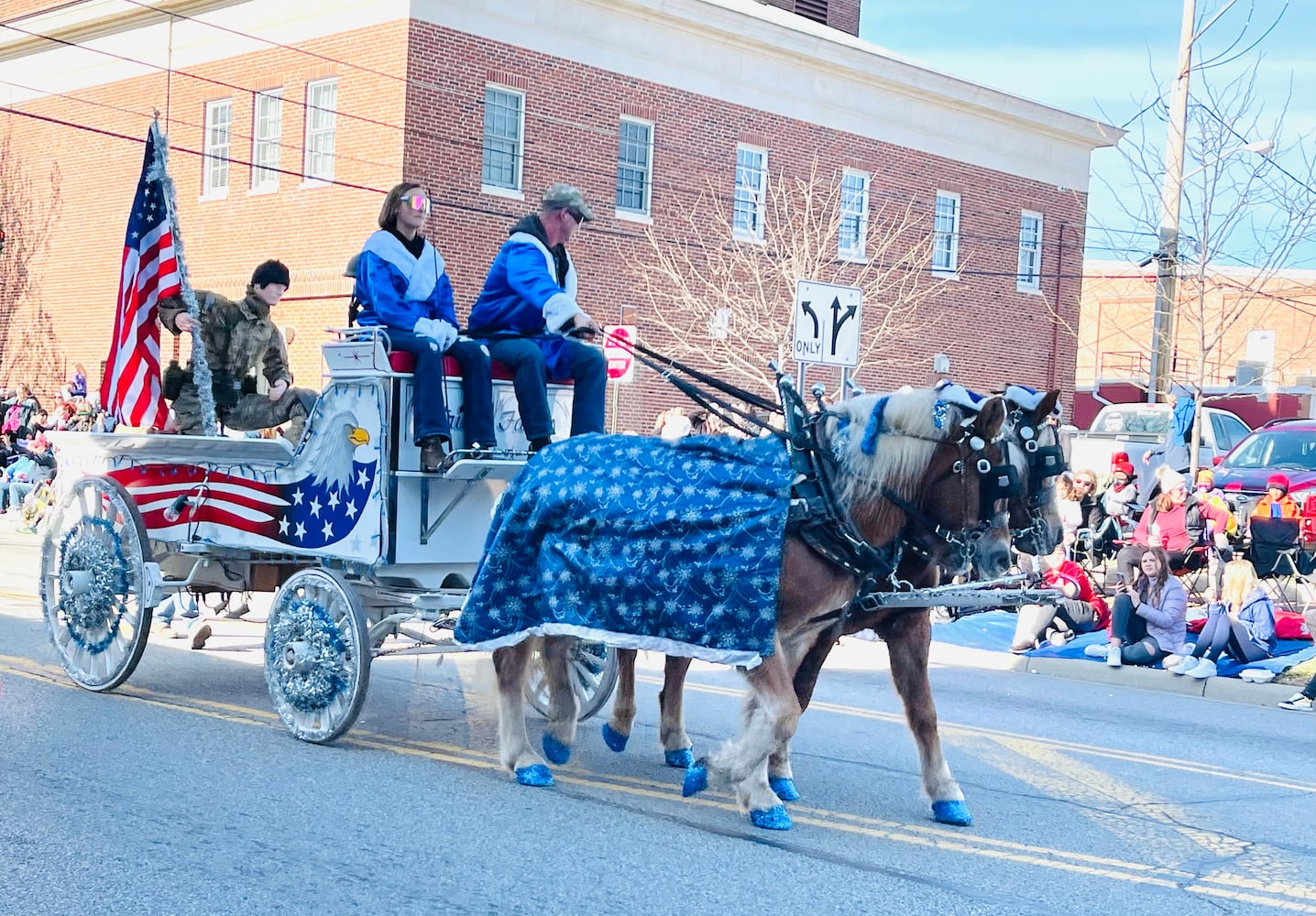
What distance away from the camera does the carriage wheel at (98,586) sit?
8625 millimetres

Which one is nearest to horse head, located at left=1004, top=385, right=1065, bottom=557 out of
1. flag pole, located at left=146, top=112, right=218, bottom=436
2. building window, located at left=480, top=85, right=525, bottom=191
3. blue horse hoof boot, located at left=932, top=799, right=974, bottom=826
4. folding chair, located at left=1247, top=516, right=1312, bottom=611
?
blue horse hoof boot, located at left=932, top=799, right=974, bottom=826

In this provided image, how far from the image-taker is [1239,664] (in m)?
12.6

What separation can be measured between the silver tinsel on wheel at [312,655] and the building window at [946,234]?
25.7 m

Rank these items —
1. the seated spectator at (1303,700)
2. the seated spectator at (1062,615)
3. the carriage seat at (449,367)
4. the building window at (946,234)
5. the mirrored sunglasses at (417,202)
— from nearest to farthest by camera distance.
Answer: the carriage seat at (449,367) → the mirrored sunglasses at (417,202) → the seated spectator at (1303,700) → the seated spectator at (1062,615) → the building window at (946,234)

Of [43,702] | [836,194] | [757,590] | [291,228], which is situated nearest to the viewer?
[757,590]

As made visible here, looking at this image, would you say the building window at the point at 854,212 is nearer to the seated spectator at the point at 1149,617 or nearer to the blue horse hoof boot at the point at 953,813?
the seated spectator at the point at 1149,617

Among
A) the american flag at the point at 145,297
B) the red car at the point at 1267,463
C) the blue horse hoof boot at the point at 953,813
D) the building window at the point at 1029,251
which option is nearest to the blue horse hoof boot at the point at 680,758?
the blue horse hoof boot at the point at 953,813

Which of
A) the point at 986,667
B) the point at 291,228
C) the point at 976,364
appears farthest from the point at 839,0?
the point at 986,667

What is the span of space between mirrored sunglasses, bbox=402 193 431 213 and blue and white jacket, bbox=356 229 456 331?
0.66ft

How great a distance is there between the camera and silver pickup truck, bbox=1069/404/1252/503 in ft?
83.8

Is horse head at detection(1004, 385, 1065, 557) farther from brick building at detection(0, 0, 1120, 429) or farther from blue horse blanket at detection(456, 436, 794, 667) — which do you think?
brick building at detection(0, 0, 1120, 429)

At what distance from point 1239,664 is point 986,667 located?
210 cm

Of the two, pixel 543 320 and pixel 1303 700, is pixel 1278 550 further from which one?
pixel 543 320

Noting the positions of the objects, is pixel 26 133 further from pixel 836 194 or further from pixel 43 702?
pixel 43 702
